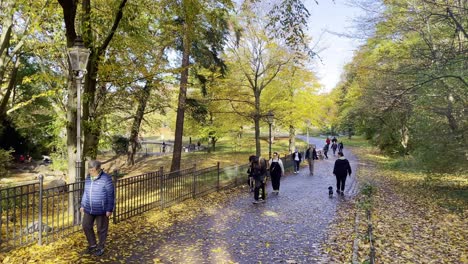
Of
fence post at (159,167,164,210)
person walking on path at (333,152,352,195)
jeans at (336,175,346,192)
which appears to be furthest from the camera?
jeans at (336,175,346,192)

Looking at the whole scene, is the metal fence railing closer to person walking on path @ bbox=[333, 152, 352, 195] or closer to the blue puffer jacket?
the blue puffer jacket

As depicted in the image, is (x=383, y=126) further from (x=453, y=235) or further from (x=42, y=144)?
(x=42, y=144)

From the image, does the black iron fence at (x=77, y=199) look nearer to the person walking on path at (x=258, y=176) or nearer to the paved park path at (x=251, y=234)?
the paved park path at (x=251, y=234)

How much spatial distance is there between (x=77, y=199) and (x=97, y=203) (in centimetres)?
180

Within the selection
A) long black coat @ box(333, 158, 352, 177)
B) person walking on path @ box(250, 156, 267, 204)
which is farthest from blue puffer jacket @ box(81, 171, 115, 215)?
long black coat @ box(333, 158, 352, 177)

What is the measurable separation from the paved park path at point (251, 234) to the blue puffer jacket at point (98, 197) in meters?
0.97

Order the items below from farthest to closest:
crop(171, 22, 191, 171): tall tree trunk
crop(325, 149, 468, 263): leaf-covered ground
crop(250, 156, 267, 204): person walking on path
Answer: crop(171, 22, 191, 171): tall tree trunk
crop(250, 156, 267, 204): person walking on path
crop(325, 149, 468, 263): leaf-covered ground

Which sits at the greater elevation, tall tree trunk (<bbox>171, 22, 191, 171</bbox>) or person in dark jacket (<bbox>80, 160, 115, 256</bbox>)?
tall tree trunk (<bbox>171, 22, 191, 171</bbox>)

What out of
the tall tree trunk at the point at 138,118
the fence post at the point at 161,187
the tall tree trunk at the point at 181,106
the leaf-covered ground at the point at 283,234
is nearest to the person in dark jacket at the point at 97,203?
the leaf-covered ground at the point at 283,234

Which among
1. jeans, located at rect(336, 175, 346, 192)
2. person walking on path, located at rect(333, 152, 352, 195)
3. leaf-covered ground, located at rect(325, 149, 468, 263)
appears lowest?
leaf-covered ground, located at rect(325, 149, 468, 263)

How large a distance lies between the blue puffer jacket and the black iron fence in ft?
2.76

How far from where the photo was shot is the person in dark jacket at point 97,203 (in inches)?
245

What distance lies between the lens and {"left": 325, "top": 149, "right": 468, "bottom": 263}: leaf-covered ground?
682cm

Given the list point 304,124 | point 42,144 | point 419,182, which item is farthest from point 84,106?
point 42,144
